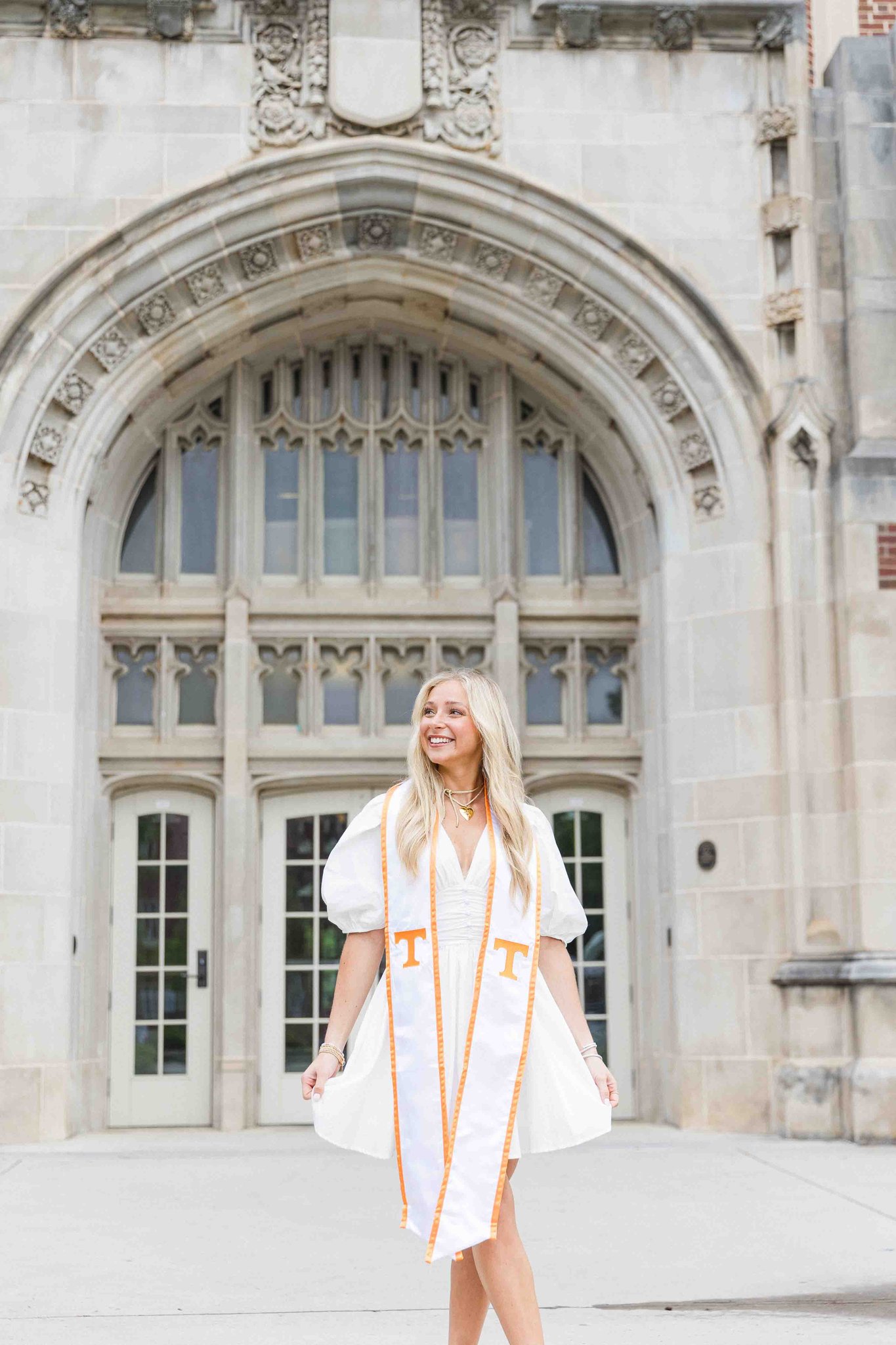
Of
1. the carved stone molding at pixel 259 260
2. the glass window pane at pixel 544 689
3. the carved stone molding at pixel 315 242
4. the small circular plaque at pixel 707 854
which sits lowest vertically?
the small circular plaque at pixel 707 854

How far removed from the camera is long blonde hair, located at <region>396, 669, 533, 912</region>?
3.45 metres

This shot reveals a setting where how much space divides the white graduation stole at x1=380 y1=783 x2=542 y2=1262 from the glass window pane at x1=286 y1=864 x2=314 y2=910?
23.9ft

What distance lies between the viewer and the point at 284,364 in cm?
1124

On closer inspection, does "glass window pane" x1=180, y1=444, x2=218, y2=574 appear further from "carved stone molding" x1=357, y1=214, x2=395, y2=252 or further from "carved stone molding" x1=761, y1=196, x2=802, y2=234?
"carved stone molding" x1=761, y1=196, x2=802, y2=234

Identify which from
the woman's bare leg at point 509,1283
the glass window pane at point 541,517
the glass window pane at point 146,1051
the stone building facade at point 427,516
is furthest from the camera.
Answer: the glass window pane at point 541,517

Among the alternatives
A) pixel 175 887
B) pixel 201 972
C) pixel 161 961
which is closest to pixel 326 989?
pixel 201 972

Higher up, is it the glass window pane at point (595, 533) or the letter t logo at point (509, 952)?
the glass window pane at point (595, 533)

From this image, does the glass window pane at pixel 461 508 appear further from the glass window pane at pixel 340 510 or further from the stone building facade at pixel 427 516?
the glass window pane at pixel 340 510

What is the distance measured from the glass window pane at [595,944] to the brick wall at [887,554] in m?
3.07

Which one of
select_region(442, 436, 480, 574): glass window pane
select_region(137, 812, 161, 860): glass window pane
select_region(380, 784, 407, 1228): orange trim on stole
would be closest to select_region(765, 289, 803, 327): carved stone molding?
select_region(442, 436, 480, 574): glass window pane

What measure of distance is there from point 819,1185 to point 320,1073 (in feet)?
15.2

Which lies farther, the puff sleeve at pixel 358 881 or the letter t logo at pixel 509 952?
the puff sleeve at pixel 358 881

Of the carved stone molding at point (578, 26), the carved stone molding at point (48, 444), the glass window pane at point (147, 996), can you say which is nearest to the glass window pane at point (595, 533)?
the carved stone molding at point (578, 26)

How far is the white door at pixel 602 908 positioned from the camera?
34.9ft
